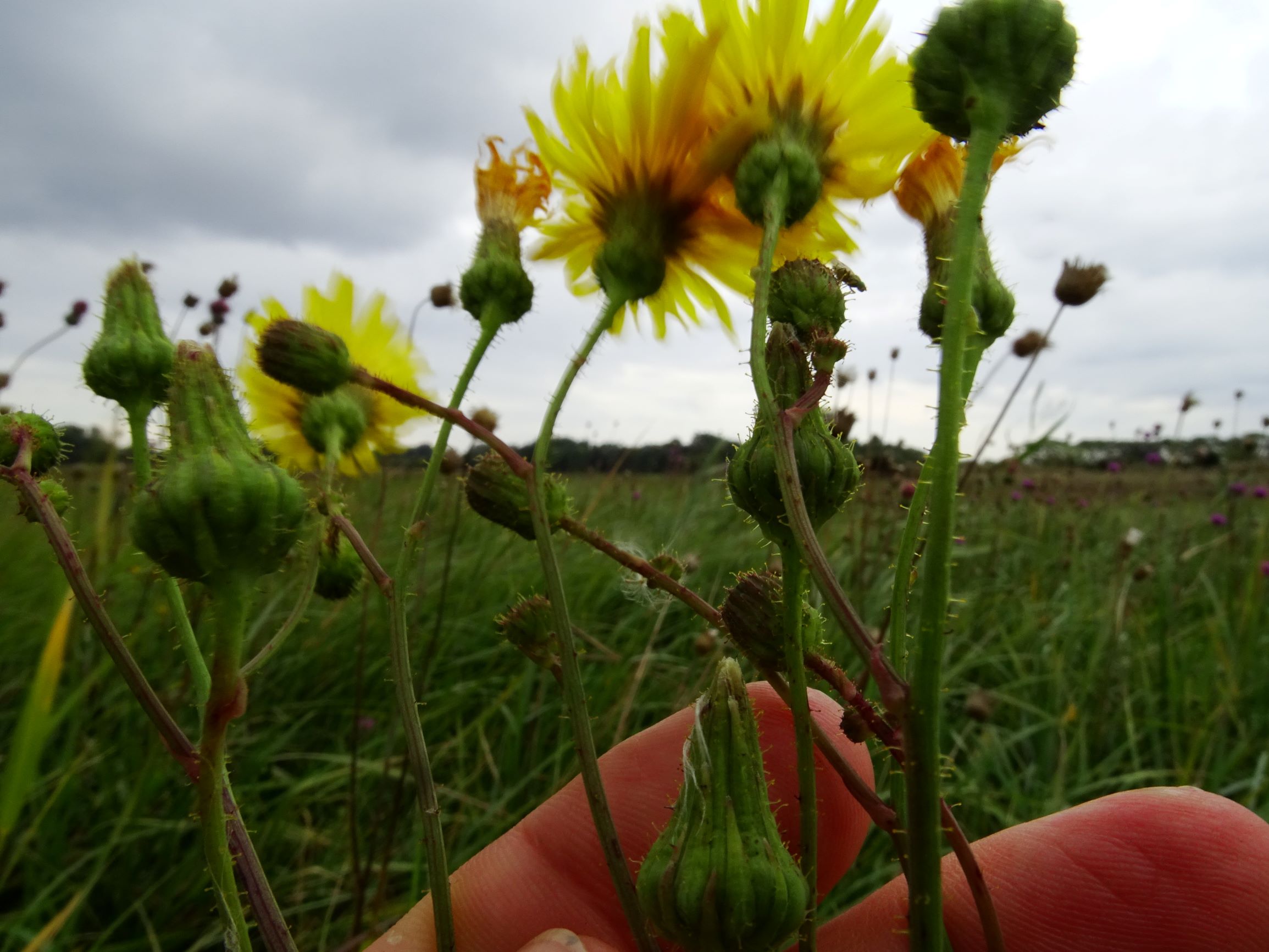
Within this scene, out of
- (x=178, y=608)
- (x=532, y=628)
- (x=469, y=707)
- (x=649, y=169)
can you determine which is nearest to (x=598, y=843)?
(x=532, y=628)

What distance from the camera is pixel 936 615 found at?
522 mm

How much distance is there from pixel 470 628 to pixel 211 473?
7.42 ft

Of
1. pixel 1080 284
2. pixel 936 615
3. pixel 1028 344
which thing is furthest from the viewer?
pixel 1028 344

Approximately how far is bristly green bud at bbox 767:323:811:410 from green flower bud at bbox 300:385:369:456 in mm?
713

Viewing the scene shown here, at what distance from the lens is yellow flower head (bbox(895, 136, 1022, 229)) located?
92cm

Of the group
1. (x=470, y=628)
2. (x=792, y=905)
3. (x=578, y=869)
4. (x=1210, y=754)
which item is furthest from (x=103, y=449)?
(x=1210, y=754)

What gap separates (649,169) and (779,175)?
18 cm

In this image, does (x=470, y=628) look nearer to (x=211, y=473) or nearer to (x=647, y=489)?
(x=211, y=473)

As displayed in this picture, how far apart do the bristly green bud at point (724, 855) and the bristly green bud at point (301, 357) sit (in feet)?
1.55

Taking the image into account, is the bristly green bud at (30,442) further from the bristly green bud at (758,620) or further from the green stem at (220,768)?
the bristly green bud at (758,620)

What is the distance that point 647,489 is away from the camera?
528 centimetres

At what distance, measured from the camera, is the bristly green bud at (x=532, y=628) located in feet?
3.08

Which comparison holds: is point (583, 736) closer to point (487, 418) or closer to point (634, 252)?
point (634, 252)

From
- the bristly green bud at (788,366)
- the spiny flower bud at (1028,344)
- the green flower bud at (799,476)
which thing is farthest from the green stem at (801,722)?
the spiny flower bud at (1028,344)
